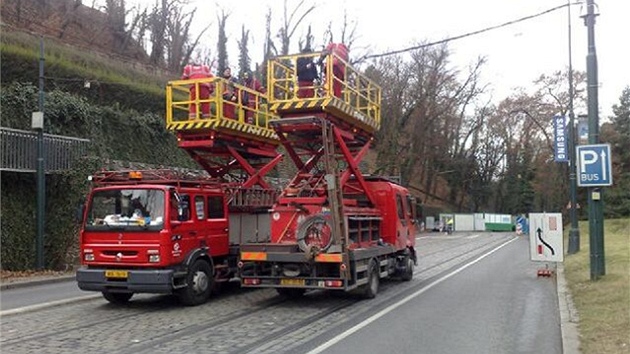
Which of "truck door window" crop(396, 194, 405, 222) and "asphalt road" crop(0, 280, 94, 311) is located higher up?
"truck door window" crop(396, 194, 405, 222)

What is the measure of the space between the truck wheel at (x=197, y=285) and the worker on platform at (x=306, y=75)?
13.9 ft

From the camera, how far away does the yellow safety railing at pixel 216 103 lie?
15.1 m

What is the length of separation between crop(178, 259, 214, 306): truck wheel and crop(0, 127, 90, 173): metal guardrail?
31.9ft

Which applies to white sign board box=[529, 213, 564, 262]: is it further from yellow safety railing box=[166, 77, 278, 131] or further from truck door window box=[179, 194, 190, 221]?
truck door window box=[179, 194, 190, 221]

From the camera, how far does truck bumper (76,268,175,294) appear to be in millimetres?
11281

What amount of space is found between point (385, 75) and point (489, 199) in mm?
37473

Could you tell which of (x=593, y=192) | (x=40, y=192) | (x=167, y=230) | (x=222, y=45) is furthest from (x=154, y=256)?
(x=222, y=45)

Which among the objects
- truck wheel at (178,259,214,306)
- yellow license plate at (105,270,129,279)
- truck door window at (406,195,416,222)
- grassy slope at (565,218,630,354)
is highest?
truck door window at (406,195,416,222)

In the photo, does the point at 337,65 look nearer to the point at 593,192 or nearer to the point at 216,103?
the point at 216,103

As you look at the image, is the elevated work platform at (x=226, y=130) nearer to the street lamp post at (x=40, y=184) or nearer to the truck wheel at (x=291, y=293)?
the truck wheel at (x=291, y=293)

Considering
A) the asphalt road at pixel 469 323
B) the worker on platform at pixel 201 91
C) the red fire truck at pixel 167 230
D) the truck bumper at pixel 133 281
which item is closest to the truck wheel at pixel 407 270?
the asphalt road at pixel 469 323

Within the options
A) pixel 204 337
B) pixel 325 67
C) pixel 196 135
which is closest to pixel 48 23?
pixel 196 135

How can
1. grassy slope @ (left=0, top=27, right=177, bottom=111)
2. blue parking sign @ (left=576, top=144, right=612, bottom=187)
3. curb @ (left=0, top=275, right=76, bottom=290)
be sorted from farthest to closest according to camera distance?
grassy slope @ (left=0, top=27, right=177, bottom=111)
curb @ (left=0, top=275, right=76, bottom=290)
blue parking sign @ (left=576, top=144, right=612, bottom=187)

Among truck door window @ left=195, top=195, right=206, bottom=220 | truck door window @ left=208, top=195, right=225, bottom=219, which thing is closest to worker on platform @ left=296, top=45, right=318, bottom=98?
truck door window @ left=208, top=195, right=225, bottom=219
